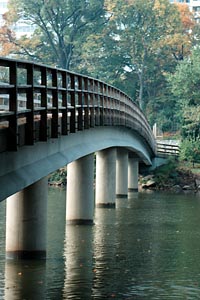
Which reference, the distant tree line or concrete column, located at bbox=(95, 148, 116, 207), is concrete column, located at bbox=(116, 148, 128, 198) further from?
the distant tree line

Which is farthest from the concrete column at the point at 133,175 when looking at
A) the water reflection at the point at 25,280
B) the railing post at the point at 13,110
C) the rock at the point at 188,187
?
the railing post at the point at 13,110

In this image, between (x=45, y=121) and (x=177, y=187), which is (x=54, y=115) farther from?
(x=177, y=187)

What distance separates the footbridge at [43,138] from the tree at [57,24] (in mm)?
54926

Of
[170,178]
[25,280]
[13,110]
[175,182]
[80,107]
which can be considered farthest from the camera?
[170,178]

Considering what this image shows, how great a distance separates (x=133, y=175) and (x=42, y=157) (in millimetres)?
37587

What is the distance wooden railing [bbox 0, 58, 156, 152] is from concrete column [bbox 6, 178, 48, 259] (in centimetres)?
188

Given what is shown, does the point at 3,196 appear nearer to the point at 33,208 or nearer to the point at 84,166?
the point at 33,208

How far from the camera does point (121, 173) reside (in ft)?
171

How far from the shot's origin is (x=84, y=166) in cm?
3406

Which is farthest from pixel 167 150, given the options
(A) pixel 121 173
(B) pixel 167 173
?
(A) pixel 121 173

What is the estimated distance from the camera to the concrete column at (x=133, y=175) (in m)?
57.6

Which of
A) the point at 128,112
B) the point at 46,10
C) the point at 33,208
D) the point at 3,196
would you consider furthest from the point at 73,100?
the point at 46,10

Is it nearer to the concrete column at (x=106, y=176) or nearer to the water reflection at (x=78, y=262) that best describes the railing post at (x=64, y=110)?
the water reflection at (x=78, y=262)

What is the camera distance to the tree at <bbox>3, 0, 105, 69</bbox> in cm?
9438
